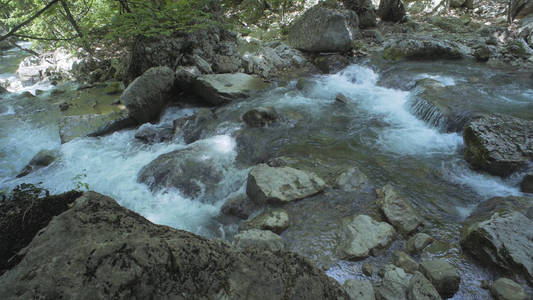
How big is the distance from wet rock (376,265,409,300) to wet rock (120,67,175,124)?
24.7 feet

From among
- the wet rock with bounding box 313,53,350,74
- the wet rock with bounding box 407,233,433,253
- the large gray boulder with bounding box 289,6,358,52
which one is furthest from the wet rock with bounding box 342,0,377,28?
the wet rock with bounding box 407,233,433,253

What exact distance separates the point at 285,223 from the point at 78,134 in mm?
7163

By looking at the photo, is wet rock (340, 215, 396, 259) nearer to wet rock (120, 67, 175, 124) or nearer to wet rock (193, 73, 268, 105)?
wet rock (193, 73, 268, 105)

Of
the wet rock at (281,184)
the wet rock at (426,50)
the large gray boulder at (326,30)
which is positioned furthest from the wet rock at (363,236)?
the large gray boulder at (326,30)

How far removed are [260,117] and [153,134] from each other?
3.07 m

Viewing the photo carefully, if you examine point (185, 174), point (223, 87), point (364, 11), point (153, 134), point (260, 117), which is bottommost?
point (153, 134)

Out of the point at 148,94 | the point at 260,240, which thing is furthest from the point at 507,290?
the point at 148,94

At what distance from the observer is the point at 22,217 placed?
120cm

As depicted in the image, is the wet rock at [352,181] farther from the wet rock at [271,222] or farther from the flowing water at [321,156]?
the wet rock at [271,222]

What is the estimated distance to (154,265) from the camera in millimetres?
1124

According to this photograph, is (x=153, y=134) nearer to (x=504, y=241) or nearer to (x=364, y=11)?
(x=504, y=241)

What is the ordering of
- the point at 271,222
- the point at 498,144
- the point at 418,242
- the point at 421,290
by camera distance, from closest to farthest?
the point at 421,290
the point at 418,242
the point at 271,222
the point at 498,144

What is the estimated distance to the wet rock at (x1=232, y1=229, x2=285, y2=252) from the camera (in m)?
3.36

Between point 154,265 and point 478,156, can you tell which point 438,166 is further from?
point 154,265
